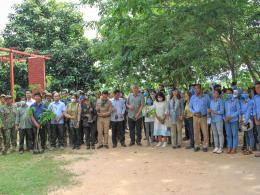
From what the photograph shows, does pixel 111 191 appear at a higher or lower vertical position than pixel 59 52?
lower

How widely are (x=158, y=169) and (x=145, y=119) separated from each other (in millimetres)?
4027

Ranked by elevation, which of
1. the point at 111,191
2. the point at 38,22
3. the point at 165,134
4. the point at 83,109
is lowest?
the point at 111,191

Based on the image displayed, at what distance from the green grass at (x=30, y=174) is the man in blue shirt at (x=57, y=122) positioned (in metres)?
0.98

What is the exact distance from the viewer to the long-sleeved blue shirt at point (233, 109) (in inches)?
422

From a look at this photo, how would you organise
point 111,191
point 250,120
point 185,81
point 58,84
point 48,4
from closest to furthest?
point 111,191
point 250,120
point 185,81
point 58,84
point 48,4

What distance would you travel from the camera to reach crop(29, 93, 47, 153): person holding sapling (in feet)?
39.7

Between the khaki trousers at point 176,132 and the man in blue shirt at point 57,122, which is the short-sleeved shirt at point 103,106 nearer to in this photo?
the man in blue shirt at point 57,122

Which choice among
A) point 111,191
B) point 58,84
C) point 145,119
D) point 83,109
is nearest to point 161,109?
point 145,119

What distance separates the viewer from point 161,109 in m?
12.6

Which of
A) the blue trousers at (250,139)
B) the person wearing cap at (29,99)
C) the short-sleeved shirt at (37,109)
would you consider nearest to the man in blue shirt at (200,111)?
the blue trousers at (250,139)

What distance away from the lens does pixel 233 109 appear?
424 inches

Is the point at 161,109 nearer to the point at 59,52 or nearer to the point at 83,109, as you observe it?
the point at 83,109

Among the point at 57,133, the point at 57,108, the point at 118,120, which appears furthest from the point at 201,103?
the point at 57,133

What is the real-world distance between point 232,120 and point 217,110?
0.47m
